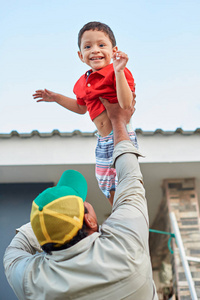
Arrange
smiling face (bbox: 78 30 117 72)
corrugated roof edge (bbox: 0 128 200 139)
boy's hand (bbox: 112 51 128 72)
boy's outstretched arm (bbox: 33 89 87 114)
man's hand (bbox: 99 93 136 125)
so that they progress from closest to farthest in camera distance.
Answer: boy's hand (bbox: 112 51 128 72) → man's hand (bbox: 99 93 136 125) → smiling face (bbox: 78 30 117 72) → boy's outstretched arm (bbox: 33 89 87 114) → corrugated roof edge (bbox: 0 128 200 139)

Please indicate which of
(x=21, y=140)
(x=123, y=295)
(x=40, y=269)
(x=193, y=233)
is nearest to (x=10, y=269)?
(x=40, y=269)

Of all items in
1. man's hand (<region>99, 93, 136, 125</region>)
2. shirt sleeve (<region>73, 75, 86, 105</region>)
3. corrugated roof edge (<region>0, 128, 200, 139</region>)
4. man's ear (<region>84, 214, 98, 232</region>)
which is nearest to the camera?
man's ear (<region>84, 214, 98, 232</region>)

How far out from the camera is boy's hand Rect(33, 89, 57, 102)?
2.50m

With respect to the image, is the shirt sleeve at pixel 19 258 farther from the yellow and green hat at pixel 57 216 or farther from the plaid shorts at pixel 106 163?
the plaid shorts at pixel 106 163

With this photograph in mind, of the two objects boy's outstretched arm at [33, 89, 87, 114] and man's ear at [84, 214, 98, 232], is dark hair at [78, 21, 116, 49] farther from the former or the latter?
man's ear at [84, 214, 98, 232]

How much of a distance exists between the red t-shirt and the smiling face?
6 cm

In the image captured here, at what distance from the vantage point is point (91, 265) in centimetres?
150

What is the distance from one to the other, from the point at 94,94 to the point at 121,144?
19.6 inches

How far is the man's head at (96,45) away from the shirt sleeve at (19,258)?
104cm

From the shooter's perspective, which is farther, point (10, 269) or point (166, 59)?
point (166, 59)

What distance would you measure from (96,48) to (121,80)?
15.6 inches

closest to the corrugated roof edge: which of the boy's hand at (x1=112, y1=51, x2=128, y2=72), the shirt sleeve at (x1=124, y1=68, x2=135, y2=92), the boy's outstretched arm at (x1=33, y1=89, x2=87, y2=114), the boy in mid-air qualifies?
the boy's outstretched arm at (x1=33, y1=89, x2=87, y2=114)

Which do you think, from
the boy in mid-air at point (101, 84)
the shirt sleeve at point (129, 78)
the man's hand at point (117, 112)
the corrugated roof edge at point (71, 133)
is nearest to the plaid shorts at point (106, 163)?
the boy in mid-air at point (101, 84)

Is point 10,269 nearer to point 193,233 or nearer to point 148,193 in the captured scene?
point 193,233
